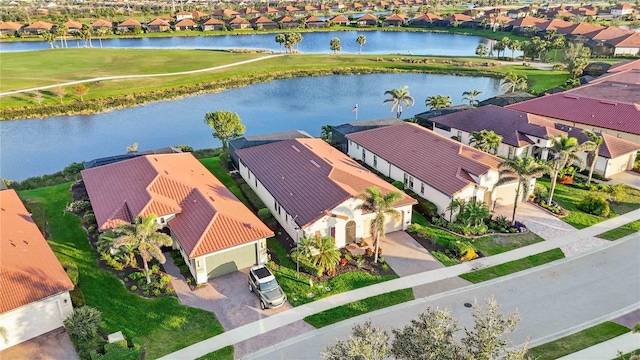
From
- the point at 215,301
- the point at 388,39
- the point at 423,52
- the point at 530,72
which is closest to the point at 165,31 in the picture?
the point at 388,39

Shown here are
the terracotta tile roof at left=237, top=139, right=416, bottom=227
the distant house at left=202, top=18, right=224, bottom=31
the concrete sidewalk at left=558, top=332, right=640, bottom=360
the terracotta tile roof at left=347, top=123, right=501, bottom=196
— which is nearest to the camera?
the concrete sidewalk at left=558, top=332, right=640, bottom=360

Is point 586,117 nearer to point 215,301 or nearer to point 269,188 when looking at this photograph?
point 269,188

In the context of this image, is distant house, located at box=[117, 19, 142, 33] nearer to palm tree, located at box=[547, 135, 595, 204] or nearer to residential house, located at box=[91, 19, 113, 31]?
residential house, located at box=[91, 19, 113, 31]

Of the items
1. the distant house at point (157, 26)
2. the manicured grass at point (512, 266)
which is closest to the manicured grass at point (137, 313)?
the manicured grass at point (512, 266)

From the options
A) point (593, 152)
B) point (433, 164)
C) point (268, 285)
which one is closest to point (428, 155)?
point (433, 164)

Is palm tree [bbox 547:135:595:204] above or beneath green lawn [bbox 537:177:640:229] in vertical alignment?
above

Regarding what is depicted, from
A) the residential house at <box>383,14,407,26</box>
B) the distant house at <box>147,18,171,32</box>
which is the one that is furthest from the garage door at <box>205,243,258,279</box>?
the residential house at <box>383,14,407,26</box>

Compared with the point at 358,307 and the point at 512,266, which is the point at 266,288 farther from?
the point at 512,266
